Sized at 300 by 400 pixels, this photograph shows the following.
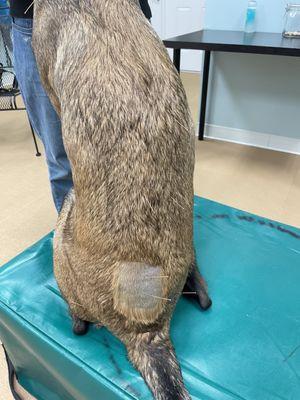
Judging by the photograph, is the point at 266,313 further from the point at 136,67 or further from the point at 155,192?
the point at 136,67

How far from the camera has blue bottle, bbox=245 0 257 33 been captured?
286cm

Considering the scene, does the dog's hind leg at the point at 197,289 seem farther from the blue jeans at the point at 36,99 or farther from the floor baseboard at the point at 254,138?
the floor baseboard at the point at 254,138

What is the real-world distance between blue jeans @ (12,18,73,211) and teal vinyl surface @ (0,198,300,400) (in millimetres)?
401

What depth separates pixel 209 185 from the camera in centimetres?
280

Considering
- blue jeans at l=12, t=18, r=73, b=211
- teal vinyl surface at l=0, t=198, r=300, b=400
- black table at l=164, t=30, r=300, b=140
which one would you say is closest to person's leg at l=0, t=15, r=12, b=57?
black table at l=164, t=30, r=300, b=140

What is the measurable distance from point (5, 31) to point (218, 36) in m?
2.25

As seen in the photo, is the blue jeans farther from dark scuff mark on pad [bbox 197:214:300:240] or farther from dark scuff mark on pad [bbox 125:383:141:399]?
dark scuff mark on pad [bbox 125:383:141:399]

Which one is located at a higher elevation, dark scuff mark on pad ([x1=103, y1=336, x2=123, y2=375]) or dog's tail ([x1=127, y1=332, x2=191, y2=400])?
dog's tail ([x1=127, y1=332, x2=191, y2=400])

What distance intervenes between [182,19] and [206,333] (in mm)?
5696

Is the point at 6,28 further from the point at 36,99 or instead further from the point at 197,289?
the point at 197,289

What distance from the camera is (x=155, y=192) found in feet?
2.54

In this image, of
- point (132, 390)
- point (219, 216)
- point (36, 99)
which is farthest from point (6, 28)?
point (132, 390)

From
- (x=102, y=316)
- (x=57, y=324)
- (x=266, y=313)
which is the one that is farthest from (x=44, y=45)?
(x=266, y=313)

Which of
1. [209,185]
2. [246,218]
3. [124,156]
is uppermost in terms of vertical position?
[124,156]
